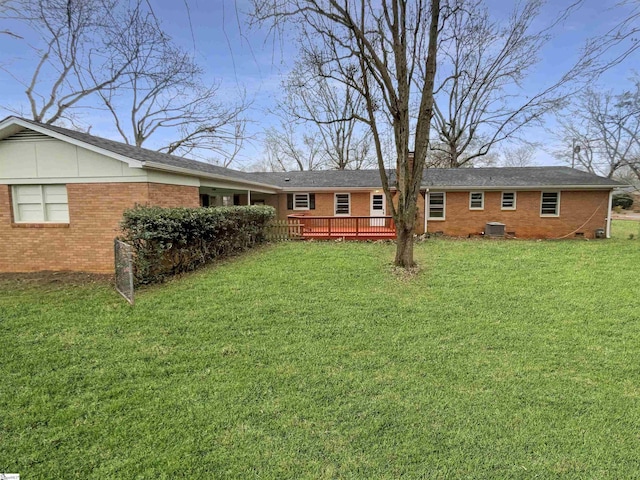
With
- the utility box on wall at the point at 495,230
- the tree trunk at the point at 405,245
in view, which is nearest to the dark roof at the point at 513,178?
the utility box on wall at the point at 495,230

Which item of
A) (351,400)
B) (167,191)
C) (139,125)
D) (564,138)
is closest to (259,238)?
(167,191)

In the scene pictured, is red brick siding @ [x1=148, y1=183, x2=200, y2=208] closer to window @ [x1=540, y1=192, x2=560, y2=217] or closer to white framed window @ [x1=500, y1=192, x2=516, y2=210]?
white framed window @ [x1=500, y1=192, x2=516, y2=210]

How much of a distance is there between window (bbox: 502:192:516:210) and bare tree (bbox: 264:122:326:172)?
2120 centimetres

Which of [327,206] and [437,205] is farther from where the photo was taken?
[327,206]

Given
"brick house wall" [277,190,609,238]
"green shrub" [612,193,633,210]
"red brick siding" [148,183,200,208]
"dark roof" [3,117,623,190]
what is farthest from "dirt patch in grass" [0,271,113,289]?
"green shrub" [612,193,633,210]

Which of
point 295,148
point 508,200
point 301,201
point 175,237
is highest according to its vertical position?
point 295,148

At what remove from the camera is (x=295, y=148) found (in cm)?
3594

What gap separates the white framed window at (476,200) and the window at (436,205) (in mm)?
1359

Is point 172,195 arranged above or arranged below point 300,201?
below

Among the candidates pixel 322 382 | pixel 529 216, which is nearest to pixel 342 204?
pixel 529 216

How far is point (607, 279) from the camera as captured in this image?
25.1 ft

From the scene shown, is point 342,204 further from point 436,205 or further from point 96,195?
point 96,195

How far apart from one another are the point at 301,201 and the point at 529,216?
12.1 metres

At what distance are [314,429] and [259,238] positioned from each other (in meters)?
10.7
